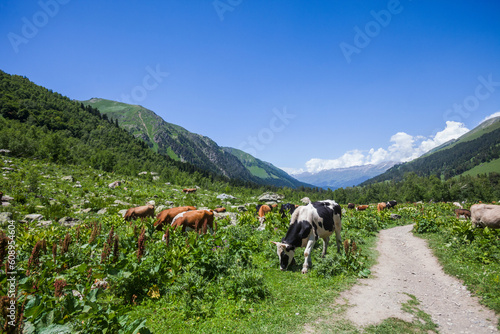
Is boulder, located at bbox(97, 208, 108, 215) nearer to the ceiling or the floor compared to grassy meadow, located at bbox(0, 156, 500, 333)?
nearer to the ceiling

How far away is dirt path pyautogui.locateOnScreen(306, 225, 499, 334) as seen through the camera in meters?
6.14

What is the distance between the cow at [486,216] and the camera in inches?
483

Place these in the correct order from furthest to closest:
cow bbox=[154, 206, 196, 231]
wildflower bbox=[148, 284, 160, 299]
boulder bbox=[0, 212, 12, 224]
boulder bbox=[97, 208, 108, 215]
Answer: boulder bbox=[97, 208, 108, 215] < boulder bbox=[0, 212, 12, 224] < cow bbox=[154, 206, 196, 231] < wildflower bbox=[148, 284, 160, 299]

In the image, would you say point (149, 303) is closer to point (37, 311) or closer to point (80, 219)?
point (37, 311)

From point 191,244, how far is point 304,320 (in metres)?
4.75

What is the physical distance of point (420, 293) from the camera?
7996mm

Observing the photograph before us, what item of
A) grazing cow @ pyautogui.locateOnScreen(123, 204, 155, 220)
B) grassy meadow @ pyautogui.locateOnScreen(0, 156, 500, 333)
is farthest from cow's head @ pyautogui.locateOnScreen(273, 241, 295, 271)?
grazing cow @ pyautogui.locateOnScreen(123, 204, 155, 220)

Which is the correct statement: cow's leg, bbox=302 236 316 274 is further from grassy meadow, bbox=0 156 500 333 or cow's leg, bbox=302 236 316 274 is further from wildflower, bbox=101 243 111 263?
wildflower, bbox=101 243 111 263

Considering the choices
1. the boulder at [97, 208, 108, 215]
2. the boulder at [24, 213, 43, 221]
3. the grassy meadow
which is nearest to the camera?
the grassy meadow

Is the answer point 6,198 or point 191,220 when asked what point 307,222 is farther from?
point 6,198

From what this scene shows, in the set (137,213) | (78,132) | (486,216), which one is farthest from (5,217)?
(78,132)

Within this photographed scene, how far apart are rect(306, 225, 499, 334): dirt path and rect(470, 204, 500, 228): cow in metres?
4.29

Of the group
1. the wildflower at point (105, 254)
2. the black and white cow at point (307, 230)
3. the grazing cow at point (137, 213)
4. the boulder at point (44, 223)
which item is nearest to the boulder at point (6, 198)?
the boulder at point (44, 223)

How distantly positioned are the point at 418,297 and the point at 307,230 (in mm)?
4331
